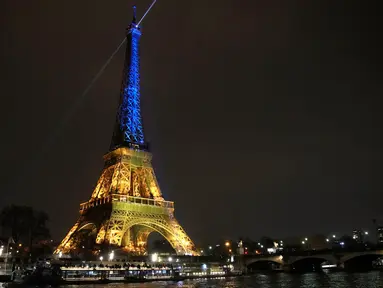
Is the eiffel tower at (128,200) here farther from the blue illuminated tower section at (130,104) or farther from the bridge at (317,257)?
the bridge at (317,257)

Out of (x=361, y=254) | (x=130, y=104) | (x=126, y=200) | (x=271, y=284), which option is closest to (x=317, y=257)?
(x=361, y=254)

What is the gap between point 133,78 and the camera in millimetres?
72188

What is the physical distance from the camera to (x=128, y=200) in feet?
190

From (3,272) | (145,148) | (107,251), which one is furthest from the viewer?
(145,148)

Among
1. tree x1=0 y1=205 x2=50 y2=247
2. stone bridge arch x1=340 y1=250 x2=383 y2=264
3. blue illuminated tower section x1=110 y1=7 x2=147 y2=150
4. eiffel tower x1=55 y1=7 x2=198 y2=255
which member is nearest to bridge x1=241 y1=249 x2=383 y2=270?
stone bridge arch x1=340 y1=250 x2=383 y2=264

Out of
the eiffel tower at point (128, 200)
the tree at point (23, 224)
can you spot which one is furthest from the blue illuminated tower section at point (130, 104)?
the tree at point (23, 224)

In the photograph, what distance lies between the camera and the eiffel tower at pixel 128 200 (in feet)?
183

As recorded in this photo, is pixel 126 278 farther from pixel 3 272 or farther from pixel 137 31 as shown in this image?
pixel 137 31

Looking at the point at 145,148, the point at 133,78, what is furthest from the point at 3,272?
the point at 133,78

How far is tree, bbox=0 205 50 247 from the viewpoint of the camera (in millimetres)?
79688

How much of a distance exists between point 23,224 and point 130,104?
115 ft

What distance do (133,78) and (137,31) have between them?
10266mm

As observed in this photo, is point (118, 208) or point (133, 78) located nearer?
point (118, 208)

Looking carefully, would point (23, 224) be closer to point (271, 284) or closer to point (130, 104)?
point (130, 104)
